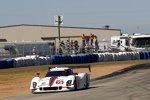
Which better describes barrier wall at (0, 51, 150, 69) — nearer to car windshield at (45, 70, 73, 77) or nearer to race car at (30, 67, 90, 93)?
car windshield at (45, 70, 73, 77)

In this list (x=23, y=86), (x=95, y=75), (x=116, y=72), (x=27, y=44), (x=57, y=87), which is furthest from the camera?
(x=27, y=44)

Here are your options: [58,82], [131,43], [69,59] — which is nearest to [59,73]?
[58,82]

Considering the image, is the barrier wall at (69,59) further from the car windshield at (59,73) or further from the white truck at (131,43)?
the car windshield at (59,73)

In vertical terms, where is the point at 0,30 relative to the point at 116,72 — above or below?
above

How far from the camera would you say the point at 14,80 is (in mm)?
28719

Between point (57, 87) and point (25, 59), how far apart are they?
70.1ft

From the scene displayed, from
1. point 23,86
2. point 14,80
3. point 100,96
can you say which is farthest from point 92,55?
point 100,96

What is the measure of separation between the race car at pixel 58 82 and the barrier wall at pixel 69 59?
18.4 metres

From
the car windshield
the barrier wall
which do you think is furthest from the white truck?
Result: the car windshield

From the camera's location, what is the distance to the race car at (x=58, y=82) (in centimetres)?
2061

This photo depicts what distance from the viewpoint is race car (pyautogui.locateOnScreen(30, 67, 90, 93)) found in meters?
20.6

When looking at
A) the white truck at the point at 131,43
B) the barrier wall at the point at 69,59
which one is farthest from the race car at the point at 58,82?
the white truck at the point at 131,43

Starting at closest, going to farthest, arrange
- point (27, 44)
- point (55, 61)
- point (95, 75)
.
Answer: point (95, 75)
point (55, 61)
point (27, 44)

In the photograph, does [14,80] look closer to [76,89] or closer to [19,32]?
[76,89]
